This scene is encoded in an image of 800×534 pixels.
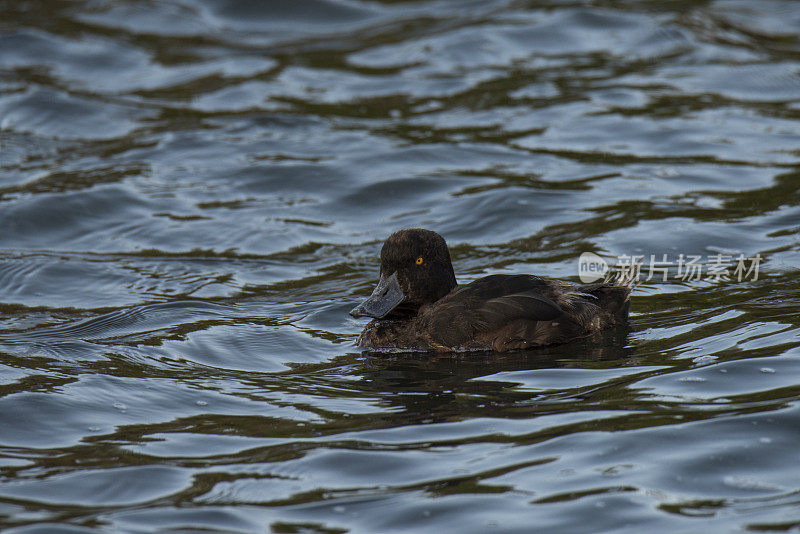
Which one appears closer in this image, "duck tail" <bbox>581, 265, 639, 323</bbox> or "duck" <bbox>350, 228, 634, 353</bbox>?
"duck" <bbox>350, 228, 634, 353</bbox>

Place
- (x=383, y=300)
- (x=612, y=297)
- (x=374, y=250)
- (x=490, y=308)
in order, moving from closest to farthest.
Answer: (x=490, y=308)
(x=612, y=297)
(x=383, y=300)
(x=374, y=250)

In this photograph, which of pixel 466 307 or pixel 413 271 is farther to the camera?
pixel 413 271

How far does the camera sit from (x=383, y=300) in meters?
6.93

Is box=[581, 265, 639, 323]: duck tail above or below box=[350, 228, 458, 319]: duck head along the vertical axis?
below

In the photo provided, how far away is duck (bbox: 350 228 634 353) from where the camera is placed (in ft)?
21.3

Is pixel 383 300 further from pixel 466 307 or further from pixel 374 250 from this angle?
pixel 374 250

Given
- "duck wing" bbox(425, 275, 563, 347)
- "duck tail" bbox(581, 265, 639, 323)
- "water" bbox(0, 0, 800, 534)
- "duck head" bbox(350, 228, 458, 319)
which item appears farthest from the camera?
"duck head" bbox(350, 228, 458, 319)

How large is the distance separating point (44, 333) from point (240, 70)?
8.19 metres

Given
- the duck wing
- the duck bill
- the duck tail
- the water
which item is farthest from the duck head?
the duck tail

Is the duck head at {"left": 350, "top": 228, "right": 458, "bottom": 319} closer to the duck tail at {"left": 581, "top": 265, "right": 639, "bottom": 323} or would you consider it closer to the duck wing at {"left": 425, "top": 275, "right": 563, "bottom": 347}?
the duck wing at {"left": 425, "top": 275, "right": 563, "bottom": 347}

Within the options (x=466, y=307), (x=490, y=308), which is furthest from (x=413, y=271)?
(x=490, y=308)

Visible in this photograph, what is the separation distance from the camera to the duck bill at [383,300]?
268 inches

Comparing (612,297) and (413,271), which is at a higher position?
(413,271)

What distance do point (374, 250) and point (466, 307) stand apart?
9.66ft
